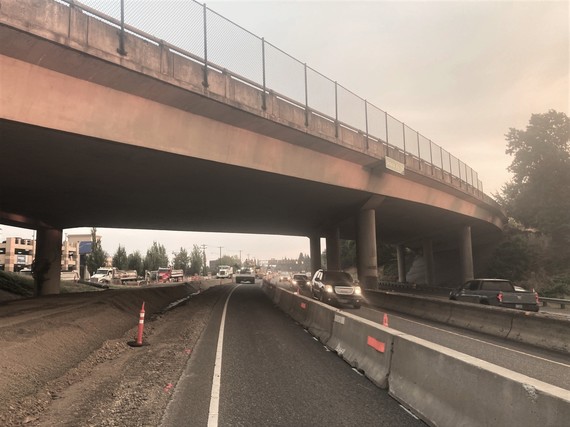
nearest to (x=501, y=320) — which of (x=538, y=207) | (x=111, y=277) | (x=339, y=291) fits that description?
(x=339, y=291)

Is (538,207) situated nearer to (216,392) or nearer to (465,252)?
(465,252)

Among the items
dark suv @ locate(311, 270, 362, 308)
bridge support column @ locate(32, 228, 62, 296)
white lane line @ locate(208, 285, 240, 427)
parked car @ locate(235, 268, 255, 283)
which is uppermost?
bridge support column @ locate(32, 228, 62, 296)

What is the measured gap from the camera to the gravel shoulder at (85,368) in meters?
5.72

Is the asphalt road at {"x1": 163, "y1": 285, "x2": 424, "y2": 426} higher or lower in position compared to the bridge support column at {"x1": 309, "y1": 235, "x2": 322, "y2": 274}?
lower

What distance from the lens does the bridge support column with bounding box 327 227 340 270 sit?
3881 cm

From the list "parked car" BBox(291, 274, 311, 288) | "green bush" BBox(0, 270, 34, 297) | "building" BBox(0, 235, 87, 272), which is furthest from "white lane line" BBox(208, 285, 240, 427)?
"building" BBox(0, 235, 87, 272)

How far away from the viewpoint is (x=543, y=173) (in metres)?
51.4

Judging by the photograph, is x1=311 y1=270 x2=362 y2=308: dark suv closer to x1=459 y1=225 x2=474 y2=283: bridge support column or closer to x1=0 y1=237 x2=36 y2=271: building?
x1=459 y1=225 x2=474 y2=283: bridge support column

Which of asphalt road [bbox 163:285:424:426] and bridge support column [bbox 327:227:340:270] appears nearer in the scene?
asphalt road [bbox 163:285:424:426]

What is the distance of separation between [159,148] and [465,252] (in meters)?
38.8

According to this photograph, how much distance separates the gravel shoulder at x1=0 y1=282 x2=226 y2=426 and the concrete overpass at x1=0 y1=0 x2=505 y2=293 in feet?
17.4

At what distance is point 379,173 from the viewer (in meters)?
24.7

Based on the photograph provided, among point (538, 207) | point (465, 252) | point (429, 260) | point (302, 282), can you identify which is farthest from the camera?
point (429, 260)

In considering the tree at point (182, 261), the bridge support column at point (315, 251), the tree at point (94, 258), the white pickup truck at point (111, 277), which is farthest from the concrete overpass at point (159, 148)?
the tree at point (182, 261)
